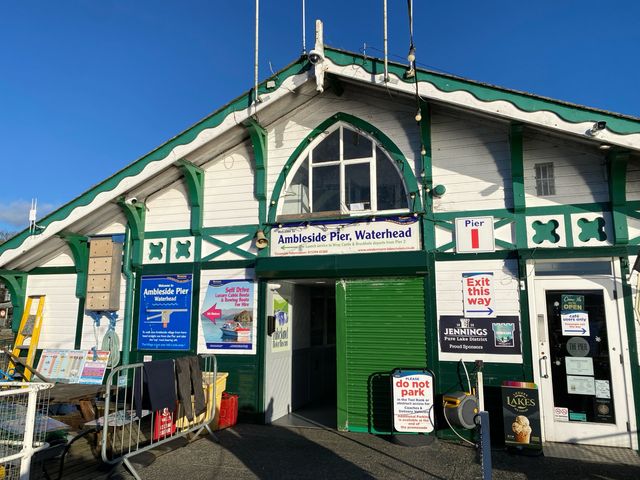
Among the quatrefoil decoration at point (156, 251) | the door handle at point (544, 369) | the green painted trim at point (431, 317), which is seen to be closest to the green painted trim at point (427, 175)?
the green painted trim at point (431, 317)

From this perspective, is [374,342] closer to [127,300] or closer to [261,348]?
[261,348]

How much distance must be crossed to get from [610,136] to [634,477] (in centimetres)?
454

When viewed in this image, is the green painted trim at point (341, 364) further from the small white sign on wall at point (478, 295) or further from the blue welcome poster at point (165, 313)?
the blue welcome poster at point (165, 313)

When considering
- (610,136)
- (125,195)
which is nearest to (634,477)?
(610,136)

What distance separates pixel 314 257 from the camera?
27.6 feet

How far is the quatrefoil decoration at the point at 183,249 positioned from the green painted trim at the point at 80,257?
2.24 metres

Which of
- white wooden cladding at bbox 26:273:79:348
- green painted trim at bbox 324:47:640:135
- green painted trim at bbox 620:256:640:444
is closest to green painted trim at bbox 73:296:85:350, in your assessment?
white wooden cladding at bbox 26:273:79:348

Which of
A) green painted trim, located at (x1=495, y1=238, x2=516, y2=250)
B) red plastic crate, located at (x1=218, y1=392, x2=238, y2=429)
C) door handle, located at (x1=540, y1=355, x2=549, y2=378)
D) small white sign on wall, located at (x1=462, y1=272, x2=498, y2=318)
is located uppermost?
green painted trim, located at (x1=495, y1=238, x2=516, y2=250)

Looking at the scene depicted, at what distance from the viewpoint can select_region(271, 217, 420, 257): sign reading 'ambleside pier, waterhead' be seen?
324 inches

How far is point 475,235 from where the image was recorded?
7.82 meters

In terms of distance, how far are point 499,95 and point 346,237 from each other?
3432mm

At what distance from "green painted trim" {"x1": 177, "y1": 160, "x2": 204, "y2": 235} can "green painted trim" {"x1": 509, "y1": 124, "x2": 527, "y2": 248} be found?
5.90m

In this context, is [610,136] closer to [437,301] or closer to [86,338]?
[437,301]

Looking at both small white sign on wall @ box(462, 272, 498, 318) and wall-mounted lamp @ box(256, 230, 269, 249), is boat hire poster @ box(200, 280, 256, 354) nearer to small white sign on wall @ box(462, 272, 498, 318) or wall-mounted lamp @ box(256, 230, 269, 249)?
wall-mounted lamp @ box(256, 230, 269, 249)
